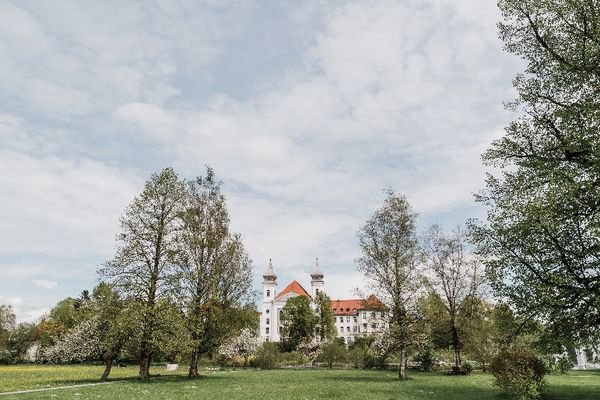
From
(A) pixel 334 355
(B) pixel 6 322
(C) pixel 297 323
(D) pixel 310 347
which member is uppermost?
(B) pixel 6 322

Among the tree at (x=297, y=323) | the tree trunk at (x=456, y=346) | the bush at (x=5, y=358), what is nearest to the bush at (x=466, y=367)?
the tree trunk at (x=456, y=346)

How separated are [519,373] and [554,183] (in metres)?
10.5

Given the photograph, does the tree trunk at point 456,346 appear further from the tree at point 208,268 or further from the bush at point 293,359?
the bush at point 293,359

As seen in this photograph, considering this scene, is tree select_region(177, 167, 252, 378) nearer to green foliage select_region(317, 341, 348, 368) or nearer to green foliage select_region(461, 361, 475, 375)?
green foliage select_region(461, 361, 475, 375)

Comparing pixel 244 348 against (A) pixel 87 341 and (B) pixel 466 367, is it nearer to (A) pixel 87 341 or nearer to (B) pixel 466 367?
(B) pixel 466 367

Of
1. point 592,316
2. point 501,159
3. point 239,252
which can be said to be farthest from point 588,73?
point 239,252

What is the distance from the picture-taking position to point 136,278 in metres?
35.6

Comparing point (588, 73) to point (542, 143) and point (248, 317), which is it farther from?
point (248, 317)

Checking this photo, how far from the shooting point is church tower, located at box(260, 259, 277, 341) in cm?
15462

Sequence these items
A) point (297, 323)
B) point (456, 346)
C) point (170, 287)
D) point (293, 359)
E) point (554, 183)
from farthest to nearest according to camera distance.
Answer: point (297, 323)
point (293, 359)
point (456, 346)
point (170, 287)
point (554, 183)

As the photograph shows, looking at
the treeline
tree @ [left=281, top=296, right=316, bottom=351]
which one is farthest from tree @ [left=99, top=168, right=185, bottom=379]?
tree @ [left=281, top=296, right=316, bottom=351]

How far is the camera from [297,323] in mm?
111312

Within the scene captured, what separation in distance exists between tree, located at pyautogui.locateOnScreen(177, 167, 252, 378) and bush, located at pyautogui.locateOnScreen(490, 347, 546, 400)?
23674 mm

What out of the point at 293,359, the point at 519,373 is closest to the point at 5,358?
the point at 293,359
